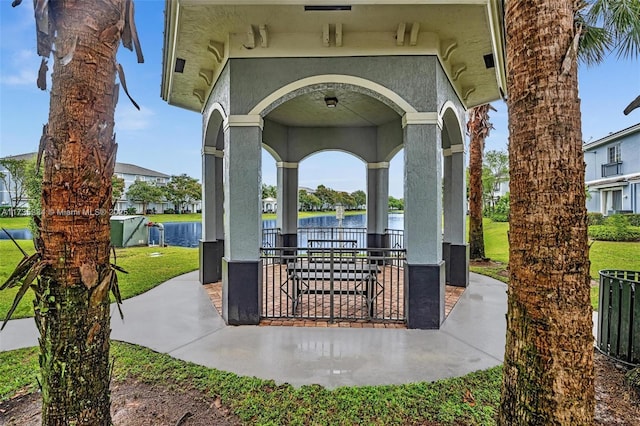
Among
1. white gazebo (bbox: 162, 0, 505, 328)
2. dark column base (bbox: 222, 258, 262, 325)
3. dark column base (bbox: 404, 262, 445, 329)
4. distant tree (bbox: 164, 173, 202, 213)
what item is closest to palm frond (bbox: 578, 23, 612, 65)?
white gazebo (bbox: 162, 0, 505, 328)

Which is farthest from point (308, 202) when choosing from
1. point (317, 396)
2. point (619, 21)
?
point (317, 396)

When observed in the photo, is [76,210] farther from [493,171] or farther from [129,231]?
[493,171]

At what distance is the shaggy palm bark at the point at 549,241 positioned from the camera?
177 centimetres

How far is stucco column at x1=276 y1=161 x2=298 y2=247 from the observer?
9.89 m

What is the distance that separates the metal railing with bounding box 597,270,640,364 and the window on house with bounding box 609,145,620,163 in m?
22.7

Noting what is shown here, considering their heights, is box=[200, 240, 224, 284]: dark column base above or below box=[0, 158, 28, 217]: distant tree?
below

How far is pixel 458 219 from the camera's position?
748 centimetres

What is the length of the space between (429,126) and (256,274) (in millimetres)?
3452

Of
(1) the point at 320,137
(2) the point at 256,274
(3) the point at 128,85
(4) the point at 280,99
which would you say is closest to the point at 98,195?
(3) the point at 128,85

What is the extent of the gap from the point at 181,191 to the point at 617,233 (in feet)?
149

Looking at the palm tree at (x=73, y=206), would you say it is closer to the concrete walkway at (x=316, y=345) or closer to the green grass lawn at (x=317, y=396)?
the green grass lawn at (x=317, y=396)

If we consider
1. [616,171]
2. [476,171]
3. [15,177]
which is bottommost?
[476,171]

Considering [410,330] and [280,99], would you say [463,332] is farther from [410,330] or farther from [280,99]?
[280,99]

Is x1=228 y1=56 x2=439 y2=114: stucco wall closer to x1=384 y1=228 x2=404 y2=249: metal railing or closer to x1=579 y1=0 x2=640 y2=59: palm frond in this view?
x1=579 y1=0 x2=640 y2=59: palm frond
